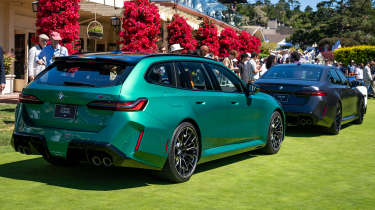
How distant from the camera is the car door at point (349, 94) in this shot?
13.0m

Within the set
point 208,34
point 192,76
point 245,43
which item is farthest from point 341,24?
point 192,76

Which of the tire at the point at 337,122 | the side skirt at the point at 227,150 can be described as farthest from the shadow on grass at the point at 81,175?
the tire at the point at 337,122

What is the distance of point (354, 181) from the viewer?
7.30 m

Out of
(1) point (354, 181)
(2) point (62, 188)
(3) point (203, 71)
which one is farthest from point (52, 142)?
(1) point (354, 181)

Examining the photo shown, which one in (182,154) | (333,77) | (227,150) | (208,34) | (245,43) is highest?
(208,34)

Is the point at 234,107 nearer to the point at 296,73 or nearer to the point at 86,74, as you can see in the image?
the point at 86,74

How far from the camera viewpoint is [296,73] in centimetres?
1244

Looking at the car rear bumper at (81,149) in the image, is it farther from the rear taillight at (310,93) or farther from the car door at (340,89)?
the car door at (340,89)

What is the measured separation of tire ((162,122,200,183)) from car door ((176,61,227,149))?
197 millimetres

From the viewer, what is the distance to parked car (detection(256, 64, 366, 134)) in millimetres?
11602

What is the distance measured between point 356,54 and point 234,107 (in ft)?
159

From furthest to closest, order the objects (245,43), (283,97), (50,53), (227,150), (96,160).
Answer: (245,43), (50,53), (283,97), (227,150), (96,160)

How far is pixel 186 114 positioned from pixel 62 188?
1.69m

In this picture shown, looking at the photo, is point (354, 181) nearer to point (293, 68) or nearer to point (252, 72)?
point (293, 68)
